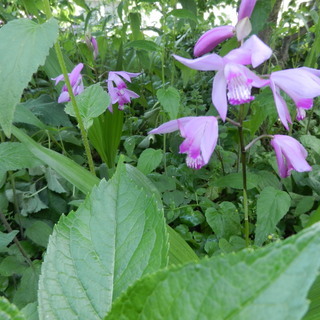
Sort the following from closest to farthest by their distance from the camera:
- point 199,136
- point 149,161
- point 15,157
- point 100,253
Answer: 1. point 100,253
2. point 199,136
3. point 15,157
4. point 149,161

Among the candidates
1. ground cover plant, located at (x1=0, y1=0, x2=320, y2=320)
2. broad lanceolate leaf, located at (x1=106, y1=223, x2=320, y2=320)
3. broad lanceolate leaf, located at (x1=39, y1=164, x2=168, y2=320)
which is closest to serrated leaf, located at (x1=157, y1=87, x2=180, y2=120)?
ground cover plant, located at (x1=0, y1=0, x2=320, y2=320)

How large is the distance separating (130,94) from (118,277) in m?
1.06

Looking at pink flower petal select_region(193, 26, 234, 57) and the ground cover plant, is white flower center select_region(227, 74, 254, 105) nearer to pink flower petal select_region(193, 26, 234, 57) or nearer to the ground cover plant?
the ground cover plant

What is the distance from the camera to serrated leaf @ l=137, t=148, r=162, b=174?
42.5 inches

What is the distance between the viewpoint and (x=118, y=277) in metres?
0.33

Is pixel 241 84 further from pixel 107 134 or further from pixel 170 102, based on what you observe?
pixel 107 134

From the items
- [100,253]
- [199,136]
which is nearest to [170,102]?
[199,136]

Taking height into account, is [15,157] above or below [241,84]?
below

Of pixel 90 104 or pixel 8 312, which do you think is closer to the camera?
pixel 8 312

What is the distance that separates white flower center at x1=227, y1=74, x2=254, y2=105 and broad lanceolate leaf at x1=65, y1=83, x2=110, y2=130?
30 cm

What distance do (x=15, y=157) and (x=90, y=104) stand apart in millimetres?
209

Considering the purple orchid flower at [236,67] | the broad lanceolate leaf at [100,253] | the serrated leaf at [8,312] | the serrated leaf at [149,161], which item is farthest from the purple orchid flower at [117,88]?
the serrated leaf at [8,312]

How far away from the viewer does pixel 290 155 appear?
0.77 meters

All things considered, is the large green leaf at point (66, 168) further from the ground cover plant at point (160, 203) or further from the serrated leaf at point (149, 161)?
the serrated leaf at point (149, 161)
